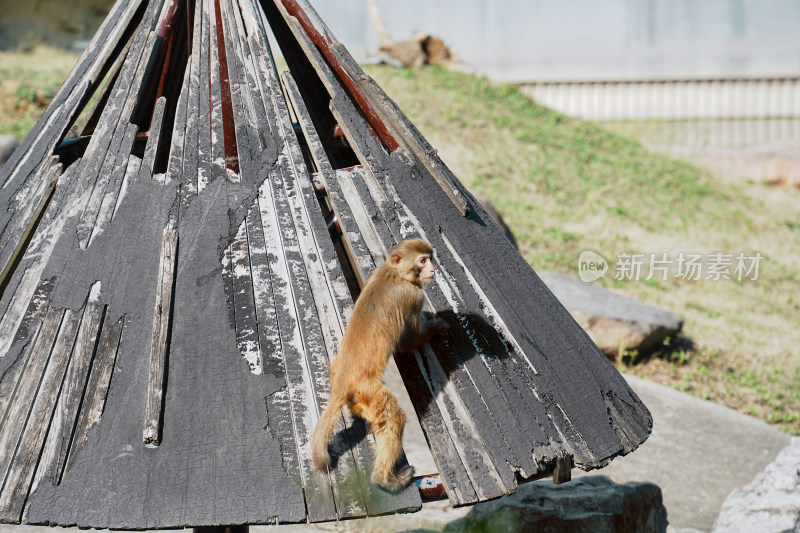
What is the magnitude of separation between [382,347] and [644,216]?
11.4 metres

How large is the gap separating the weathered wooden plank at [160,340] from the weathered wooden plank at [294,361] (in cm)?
40

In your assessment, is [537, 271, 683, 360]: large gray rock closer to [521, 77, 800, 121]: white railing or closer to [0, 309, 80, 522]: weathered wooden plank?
[0, 309, 80, 522]: weathered wooden plank

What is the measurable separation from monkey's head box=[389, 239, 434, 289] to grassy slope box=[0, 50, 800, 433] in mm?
6637

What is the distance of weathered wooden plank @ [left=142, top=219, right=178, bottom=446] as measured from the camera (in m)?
2.68

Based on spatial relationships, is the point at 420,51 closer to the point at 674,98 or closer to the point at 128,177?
the point at 674,98

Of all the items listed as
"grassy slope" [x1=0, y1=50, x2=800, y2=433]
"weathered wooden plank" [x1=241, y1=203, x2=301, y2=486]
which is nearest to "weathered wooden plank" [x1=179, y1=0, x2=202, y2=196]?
"weathered wooden plank" [x1=241, y1=203, x2=301, y2=486]

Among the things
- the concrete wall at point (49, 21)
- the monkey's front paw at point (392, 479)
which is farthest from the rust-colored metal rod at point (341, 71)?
the concrete wall at point (49, 21)

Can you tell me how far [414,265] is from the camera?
3.19 m

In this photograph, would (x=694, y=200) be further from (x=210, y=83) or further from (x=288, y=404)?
(x=288, y=404)

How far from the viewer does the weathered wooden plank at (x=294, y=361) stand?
102 inches

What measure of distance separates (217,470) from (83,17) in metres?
20.8

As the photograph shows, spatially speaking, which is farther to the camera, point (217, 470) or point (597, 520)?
point (597, 520)

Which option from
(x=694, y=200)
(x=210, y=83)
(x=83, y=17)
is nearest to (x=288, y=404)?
(x=210, y=83)

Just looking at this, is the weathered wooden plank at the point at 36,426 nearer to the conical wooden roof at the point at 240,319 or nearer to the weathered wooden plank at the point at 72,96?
the conical wooden roof at the point at 240,319
